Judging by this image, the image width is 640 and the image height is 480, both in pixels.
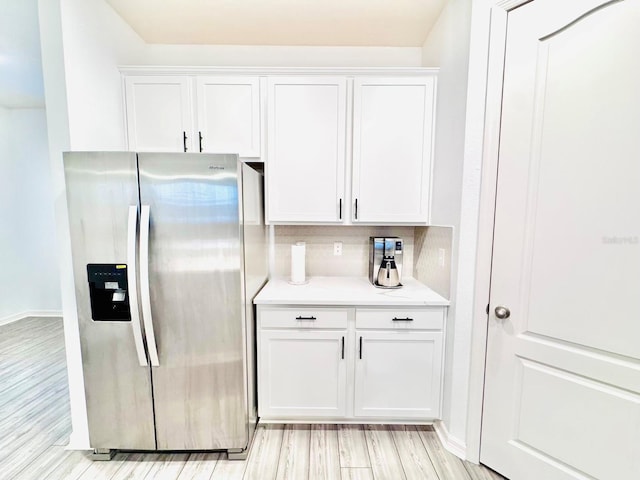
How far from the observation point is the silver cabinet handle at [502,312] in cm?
142

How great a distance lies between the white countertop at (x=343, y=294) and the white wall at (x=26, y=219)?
3.64m

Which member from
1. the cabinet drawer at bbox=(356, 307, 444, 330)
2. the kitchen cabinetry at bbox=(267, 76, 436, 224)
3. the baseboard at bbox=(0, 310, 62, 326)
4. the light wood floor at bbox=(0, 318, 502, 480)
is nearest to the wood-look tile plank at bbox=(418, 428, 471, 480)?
the light wood floor at bbox=(0, 318, 502, 480)

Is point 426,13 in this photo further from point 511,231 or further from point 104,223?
point 104,223

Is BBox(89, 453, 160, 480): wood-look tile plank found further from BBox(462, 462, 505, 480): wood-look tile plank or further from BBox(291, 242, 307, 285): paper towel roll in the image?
BBox(462, 462, 505, 480): wood-look tile plank

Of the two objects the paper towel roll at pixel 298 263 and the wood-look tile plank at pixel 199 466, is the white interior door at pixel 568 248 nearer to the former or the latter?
the paper towel roll at pixel 298 263

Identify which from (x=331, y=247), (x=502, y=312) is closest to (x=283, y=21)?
(x=331, y=247)

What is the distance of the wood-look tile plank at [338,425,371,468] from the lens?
1.58m

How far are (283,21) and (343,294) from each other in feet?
6.73

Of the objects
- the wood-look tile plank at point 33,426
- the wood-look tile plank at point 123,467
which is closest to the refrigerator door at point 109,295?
the wood-look tile plank at point 123,467

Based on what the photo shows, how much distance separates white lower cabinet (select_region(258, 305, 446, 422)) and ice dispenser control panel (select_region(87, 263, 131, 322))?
0.77 meters

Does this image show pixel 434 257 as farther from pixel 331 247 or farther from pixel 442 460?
pixel 442 460

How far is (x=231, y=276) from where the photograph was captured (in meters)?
1.48

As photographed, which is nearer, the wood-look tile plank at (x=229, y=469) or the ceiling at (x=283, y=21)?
the wood-look tile plank at (x=229, y=469)

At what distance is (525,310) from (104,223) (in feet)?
7.53
